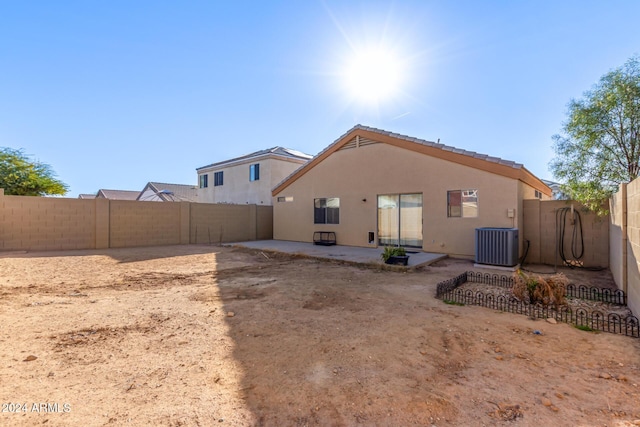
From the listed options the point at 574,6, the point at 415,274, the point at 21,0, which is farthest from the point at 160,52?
the point at 574,6

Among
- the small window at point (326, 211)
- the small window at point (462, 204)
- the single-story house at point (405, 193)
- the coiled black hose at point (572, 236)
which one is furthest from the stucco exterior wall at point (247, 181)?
the coiled black hose at point (572, 236)

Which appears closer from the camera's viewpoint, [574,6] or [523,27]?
[574,6]

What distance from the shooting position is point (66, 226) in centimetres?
1186

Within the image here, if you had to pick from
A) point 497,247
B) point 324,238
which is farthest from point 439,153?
point 324,238

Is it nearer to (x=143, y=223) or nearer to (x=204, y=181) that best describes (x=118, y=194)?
(x=204, y=181)

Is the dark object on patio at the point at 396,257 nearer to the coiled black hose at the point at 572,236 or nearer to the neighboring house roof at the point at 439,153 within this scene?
the neighboring house roof at the point at 439,153

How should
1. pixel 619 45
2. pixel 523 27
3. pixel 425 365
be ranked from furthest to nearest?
pixel 523 27
pixel 619 45
pixel 425 365

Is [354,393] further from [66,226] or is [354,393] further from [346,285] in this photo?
[66,226]

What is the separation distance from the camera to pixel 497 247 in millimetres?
8234

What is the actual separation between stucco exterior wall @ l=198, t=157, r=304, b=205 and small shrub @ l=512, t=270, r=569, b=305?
16616 millimetres

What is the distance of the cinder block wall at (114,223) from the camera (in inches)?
434

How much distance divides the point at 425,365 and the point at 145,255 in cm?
1104

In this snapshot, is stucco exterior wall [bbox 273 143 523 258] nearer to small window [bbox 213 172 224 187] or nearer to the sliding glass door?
the sliding glass door

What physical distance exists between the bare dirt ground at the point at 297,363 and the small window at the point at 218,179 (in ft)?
61.7
